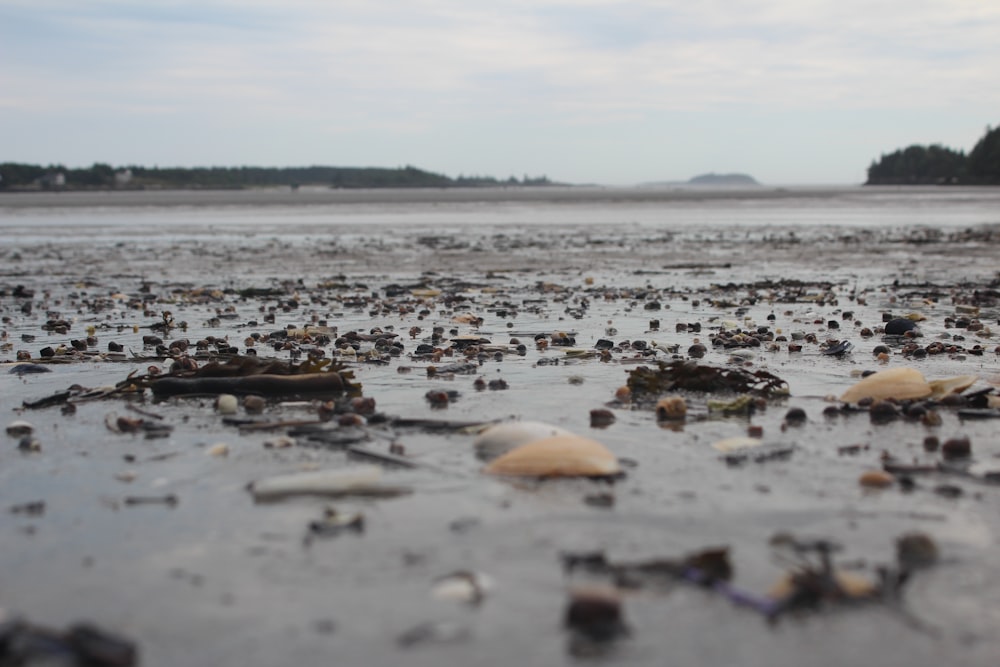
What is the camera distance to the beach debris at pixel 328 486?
431 centimetres

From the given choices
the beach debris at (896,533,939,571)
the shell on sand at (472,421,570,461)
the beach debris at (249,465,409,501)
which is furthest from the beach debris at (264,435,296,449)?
the beach debris at (896,533,939,571)

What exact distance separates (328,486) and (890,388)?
149 inches

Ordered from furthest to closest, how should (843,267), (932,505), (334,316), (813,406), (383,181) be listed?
1. (383,181)
2. (843,267)
3. (334,316)
4. (813,406)
5. (932,505)

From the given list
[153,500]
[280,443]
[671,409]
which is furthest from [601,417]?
[153,500]

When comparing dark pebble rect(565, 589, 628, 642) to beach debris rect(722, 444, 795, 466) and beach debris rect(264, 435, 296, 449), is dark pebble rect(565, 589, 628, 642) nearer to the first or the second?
beach debris rect(722, 444, 795, 466)

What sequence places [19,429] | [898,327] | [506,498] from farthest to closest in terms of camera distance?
1. [898,327]
2. [19,429]
3. [506,498]

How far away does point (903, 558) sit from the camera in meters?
3.46

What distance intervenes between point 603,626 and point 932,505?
6.39ft

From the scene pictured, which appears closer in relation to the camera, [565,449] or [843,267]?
[565,449]

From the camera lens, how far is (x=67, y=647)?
9.12 ft

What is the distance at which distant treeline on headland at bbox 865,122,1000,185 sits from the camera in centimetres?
11712

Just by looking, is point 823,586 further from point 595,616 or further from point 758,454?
point 758,454

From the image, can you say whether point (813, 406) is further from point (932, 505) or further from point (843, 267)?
→ point (843, 267)

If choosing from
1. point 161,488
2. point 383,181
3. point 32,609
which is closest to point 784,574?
point 32,609
